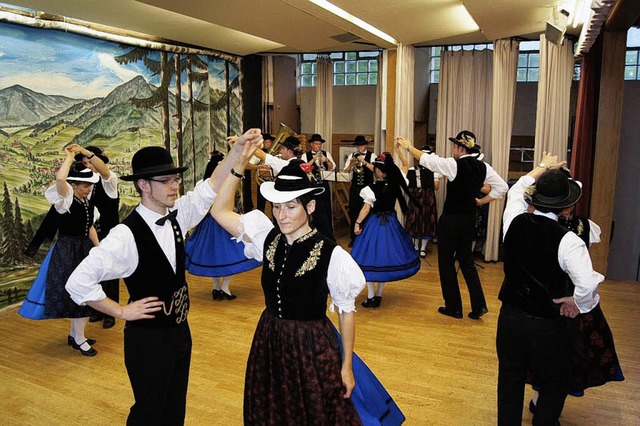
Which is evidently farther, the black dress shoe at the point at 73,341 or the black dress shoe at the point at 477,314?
the black dress shoe at the point at 477,314

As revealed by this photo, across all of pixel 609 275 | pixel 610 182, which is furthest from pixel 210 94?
pixel 609 275

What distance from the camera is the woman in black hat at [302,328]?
2186 millimetres

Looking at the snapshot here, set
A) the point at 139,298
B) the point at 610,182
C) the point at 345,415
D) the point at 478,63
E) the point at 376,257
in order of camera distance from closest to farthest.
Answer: the point at 345,415 < the point at 139,298 < the point at 376,257 < the point at 610,182 < the point at 478,63

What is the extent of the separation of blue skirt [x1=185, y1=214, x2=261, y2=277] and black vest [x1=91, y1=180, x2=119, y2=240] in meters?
0.91

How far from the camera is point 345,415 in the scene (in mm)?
2186

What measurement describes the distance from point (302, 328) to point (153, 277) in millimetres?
696

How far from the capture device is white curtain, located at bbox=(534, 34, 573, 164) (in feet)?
22.0

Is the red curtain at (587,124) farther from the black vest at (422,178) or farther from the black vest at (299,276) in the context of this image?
the black vest at (299,276)

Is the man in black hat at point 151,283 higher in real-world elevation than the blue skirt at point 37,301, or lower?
higher

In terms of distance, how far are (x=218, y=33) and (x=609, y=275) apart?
6112mm

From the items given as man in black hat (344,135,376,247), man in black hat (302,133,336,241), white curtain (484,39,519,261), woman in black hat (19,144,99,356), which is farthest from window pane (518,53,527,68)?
woman in black hat (19,144,99,356)

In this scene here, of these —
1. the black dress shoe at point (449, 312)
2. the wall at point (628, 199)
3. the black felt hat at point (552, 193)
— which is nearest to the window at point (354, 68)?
the wall at point (628, 199)

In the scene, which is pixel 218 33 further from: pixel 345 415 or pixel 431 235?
pixel 345 415

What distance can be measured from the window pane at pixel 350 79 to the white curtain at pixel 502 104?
369cm
